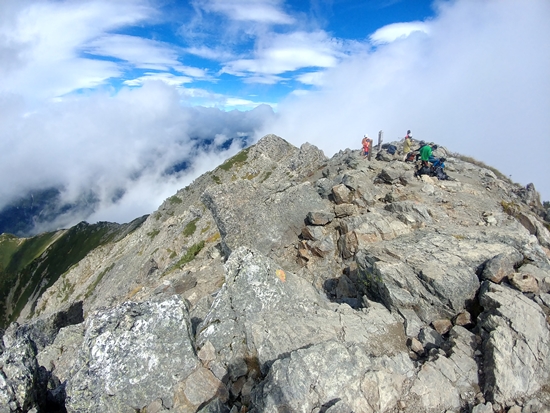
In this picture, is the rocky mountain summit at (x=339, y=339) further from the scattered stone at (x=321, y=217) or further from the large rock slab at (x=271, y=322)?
the scattered stone at (x=321, y=217)

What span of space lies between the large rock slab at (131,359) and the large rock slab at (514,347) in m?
9.31

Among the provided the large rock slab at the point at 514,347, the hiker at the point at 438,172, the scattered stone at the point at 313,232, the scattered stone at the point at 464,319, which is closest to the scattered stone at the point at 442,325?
the scattered stone at the point at 464,319

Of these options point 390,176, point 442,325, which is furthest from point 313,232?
point 442,325

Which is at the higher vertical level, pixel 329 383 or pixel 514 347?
pixel 514 347

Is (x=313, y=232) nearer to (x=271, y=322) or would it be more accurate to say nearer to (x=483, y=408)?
(x=271, y=322)

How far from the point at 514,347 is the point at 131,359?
1219cm

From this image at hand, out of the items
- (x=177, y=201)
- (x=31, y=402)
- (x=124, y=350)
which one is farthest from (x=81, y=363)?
(x=177, y=201)

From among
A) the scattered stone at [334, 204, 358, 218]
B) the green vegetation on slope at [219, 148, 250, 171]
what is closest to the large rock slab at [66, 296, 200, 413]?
the scattered stone at [334, 204, 358, 218]

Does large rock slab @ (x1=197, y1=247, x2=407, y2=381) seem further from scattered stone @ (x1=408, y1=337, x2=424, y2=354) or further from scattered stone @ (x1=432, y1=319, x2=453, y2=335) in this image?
scattered stone @ (x1=432, y1=319, x2=453, y2=335)

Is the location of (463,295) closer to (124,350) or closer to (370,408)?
(370,408)

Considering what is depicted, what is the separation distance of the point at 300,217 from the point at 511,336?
1538 centimetres

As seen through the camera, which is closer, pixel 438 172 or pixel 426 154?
pixel 426 154

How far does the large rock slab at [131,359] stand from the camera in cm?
968

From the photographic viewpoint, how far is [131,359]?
10141 millimetres
